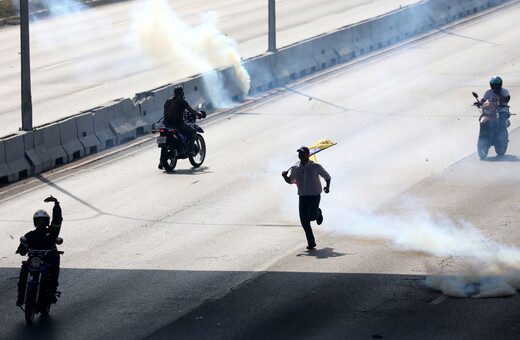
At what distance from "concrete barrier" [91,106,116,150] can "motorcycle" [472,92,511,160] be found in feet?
28.2

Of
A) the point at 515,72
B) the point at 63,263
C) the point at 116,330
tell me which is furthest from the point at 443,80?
the point at 116,330

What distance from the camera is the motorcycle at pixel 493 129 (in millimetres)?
24812

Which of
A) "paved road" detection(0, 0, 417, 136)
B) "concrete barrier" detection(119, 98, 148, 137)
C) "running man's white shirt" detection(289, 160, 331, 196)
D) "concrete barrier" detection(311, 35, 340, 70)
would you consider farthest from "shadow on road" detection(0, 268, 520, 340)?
"concrete barrier" detection(311, 35, 340, 70)

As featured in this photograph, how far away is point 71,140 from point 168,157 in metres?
3.06

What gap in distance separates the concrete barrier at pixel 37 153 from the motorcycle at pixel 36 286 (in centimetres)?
1027

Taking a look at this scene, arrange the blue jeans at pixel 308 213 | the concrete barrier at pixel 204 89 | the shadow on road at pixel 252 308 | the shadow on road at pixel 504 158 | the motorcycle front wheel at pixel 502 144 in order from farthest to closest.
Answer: the concrete barrier at pixel 204 89 < the motorcycle front wheel at pixel 502 144 < the shadow on road at pixel 504 158 < the blue jeans at pixel 308 213 < the shadow on road at pixel 252 308

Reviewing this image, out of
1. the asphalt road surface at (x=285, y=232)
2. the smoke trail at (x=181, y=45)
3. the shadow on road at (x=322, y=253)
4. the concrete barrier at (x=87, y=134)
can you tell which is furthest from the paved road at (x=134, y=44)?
the shadow on road at (x=322, y=253)

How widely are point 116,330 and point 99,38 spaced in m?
32.2

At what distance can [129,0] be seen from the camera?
52781 millimetres

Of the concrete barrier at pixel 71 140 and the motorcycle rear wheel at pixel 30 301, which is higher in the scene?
the motorcycle rear wheel at pixel 30 301

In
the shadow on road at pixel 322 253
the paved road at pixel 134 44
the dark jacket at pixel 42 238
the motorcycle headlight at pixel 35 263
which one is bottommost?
the paved road at pixel 134 44

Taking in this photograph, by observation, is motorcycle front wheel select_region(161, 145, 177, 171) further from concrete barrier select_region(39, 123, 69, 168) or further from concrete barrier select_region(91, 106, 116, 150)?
concrete barrier select_region(91, 106, 116, 150)

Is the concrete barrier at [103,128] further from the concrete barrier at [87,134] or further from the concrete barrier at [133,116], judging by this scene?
the concrete barrier at [133,116]

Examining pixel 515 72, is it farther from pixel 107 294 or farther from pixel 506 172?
pixel 107 294
